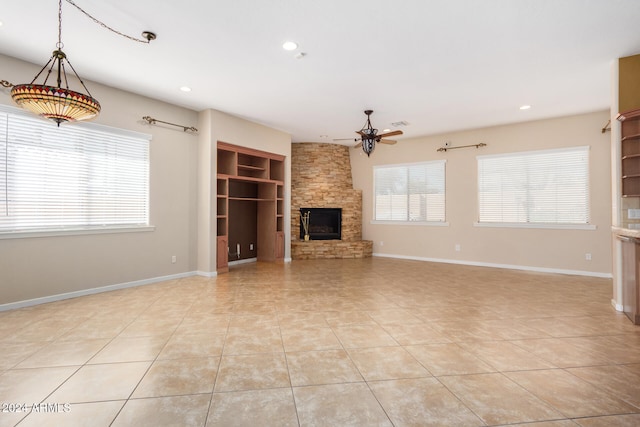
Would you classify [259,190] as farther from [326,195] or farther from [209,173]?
[209,173]

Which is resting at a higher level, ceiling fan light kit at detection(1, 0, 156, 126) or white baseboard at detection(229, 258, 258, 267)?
ceiling fan light kit at detection(1, 0, 156, 126)

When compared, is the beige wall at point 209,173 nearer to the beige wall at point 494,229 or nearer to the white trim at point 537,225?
the beige wall at point 494,229

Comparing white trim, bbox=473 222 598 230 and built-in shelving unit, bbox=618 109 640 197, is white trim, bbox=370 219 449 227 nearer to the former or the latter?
white trim, bbox=473 222 598 230

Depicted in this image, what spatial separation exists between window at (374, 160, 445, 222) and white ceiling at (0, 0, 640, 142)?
234 centimetres

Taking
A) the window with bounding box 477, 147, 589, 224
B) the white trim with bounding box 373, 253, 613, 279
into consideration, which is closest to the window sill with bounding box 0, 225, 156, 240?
the white trim with bounding box 373, 253, 613, 279

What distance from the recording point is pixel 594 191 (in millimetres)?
5895

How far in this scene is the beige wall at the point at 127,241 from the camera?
3932 millimetres

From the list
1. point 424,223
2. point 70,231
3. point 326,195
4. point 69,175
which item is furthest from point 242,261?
point 424,223

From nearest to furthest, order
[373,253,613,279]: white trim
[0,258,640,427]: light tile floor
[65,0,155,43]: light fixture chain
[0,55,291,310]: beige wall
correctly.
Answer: [0,258,640,427]: light tile floor
[65,0,155,43]: light fixture chain
[0,55,291,310]: beige wall
[373,253,613,279]: white trim

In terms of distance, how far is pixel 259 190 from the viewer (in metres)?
7.62

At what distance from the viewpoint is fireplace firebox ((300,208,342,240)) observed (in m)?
8.52

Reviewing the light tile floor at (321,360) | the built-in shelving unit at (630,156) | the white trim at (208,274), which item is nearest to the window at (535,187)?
the light tile floor at (321,360)

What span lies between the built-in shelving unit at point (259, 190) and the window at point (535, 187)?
14.5ft

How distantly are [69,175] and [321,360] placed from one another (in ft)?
13.6
